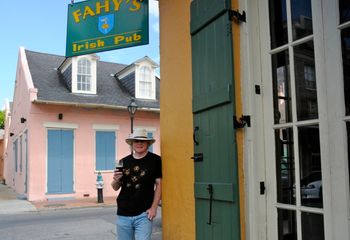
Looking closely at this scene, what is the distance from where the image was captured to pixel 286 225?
117 inches

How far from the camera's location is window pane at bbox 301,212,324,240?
268 centimetres

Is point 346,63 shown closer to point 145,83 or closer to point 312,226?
point 312,226

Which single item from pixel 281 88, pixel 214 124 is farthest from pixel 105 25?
pixel 281 88

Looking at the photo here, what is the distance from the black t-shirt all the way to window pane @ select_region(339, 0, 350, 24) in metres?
2.38

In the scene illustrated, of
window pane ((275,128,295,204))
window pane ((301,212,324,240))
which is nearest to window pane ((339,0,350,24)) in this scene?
window pane ((275,128,295,204))

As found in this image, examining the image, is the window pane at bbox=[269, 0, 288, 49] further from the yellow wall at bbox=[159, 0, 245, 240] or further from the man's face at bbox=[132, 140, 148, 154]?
the man's face at bbox=[132, 140, 148, 154]

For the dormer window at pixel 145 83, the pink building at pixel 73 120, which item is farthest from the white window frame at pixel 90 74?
the dormer window at pixel 145 83

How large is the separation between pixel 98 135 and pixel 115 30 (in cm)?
1272

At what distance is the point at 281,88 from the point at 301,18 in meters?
0.54

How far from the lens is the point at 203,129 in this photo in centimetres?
372

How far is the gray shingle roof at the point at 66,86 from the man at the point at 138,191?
12.6 meters

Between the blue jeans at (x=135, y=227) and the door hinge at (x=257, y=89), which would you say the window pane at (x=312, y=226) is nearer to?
the door hinge at (x=257, y=89)

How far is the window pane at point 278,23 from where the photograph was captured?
122 inches

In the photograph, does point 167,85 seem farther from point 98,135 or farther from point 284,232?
point 98,135
